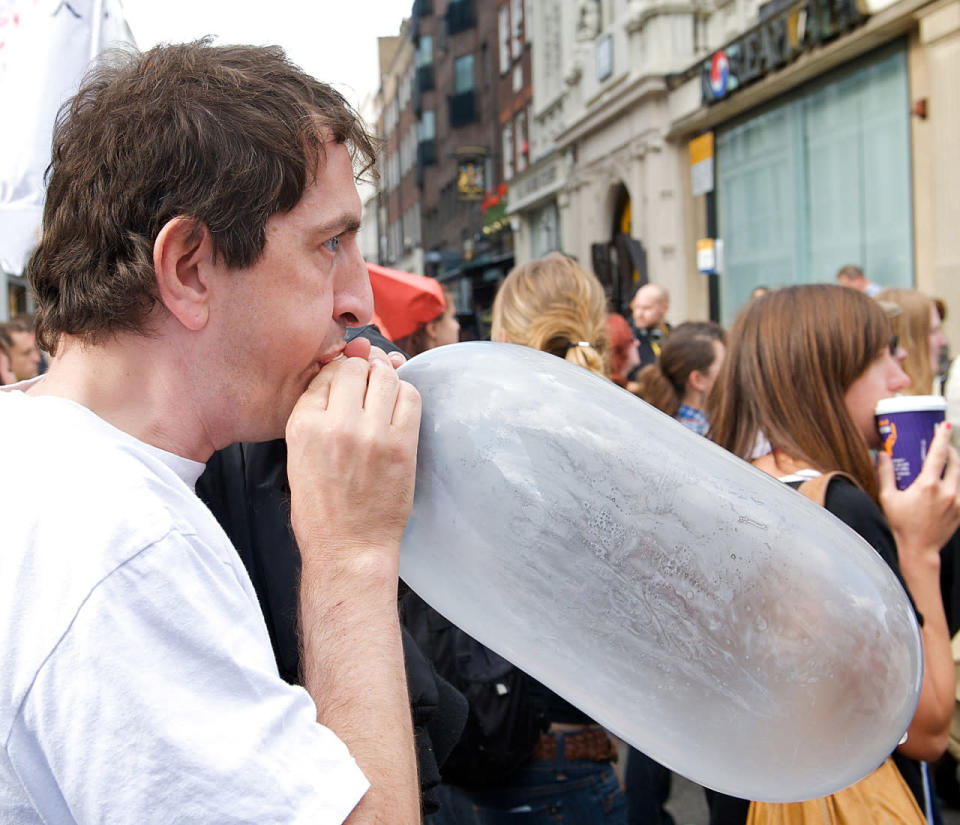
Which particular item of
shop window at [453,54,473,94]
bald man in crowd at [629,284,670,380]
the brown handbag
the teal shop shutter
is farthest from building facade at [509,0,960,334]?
shop window at [453,54,473,94]

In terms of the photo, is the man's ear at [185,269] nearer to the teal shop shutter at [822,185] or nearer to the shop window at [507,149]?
the teal shop shutter at [822,185]

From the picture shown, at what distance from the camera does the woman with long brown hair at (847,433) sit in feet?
6.66

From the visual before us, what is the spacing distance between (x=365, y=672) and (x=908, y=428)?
1467 mm

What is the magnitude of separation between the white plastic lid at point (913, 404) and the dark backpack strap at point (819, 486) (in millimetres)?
168

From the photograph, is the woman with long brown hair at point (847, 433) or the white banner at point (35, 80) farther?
the white banner at point (35, 80)

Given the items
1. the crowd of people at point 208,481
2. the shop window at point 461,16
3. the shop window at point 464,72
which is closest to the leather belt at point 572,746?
the crowd of people at point 208,481

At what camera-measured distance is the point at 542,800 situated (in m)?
2.34

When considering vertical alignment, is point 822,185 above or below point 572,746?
above

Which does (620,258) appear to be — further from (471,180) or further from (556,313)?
(471,180)

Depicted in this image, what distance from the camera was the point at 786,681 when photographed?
1.23 metres

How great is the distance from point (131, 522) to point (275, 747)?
25 cm

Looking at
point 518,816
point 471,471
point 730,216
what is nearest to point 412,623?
point 518,816

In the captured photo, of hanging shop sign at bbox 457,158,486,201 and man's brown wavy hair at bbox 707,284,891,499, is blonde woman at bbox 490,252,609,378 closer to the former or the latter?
man's brown wavy hair at bbox 707,284,891,499

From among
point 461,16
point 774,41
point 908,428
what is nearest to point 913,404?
point 908,428
